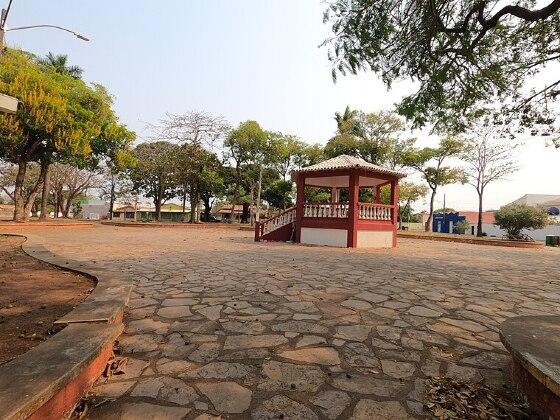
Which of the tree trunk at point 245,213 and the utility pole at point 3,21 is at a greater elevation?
the utility pole at point 3,21

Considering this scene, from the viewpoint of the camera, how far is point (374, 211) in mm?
14000

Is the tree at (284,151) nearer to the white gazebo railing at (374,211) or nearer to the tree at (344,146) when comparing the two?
the tree at (344,146)

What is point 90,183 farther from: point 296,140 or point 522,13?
point 522,13

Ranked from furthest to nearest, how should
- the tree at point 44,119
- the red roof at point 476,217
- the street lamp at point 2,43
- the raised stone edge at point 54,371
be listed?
1. the red roof at point 476,217
2. the tree at point 44,119
3. the street lamp at point 2,43
4. the raised stone edge at point 54,371

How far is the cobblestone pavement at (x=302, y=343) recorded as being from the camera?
2.04m

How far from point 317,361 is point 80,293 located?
3.53 m

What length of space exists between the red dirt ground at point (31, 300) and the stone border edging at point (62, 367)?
0.41 m

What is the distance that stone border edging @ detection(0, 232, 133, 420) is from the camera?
1546 mm

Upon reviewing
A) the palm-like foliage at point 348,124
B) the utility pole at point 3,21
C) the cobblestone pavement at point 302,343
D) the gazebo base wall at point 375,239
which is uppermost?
the palm-like foliage at point 348,124

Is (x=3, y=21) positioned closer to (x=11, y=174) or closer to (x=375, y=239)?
(x=375, y=239)

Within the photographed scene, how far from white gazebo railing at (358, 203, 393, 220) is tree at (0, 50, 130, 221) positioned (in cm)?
1757

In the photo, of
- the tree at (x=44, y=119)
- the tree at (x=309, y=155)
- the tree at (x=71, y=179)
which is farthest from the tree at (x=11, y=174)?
the tree at (x=309, y=155)

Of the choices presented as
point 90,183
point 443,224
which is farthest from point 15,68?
point 443,224

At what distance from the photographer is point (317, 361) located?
259 centimetres
